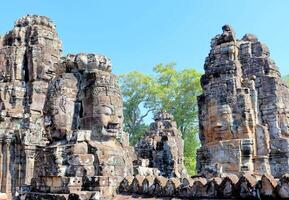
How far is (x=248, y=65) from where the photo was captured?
13.8 m

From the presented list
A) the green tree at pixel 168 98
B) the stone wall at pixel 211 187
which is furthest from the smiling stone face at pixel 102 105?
the green tree at pixel 168 98

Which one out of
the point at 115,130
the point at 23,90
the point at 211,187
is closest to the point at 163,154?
the point at 23,90

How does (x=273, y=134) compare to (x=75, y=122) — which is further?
(x=273, y=134)

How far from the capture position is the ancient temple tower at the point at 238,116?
10906 millimetres

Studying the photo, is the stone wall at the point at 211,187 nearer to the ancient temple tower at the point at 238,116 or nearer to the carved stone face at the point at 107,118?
the carved stone face at the point at 107,118

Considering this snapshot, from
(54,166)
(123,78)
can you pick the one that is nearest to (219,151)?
Result: (54,166)

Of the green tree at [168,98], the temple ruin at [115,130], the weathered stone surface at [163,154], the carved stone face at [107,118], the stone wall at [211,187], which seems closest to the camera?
the stone wall at [211,187]

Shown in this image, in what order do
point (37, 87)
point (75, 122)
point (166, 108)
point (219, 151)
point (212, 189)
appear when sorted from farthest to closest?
1. point (166, 108)
2. point (37, 87)
3. point (219, 151)
4. point (75, 122)
5. point (212, 189)

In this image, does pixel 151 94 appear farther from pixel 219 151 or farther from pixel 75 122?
pixel 75 122

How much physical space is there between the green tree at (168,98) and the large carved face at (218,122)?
15.1 m

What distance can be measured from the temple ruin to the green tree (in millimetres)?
9082

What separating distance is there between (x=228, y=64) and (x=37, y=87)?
9639 mm

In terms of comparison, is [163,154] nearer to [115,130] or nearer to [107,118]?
[115,130]

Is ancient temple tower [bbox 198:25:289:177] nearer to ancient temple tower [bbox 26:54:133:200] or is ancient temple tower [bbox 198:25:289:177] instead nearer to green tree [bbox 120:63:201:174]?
ancient temple tower [bbox 26:54:133:200]
